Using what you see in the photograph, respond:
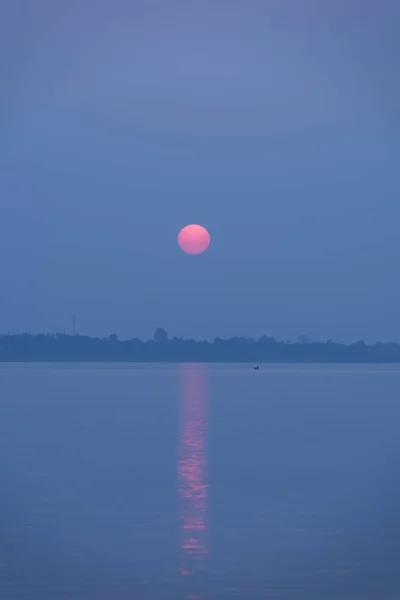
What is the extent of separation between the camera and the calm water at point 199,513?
1900 centimetres

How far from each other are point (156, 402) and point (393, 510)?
61.2m

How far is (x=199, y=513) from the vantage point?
26797 mm

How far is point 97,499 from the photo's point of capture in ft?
96.8

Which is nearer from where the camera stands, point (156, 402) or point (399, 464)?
point (399, 464)

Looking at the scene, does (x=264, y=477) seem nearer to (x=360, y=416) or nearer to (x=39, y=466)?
(x=39, y=466)

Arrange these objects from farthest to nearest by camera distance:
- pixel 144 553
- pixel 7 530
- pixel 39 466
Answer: pixel 39 466 < pixel 7 530 < pixel 144 553

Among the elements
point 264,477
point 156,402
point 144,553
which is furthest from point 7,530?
point 156,402

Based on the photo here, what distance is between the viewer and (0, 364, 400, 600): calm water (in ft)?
62.3

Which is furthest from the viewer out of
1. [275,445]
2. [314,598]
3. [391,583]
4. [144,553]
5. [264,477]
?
[275,445]

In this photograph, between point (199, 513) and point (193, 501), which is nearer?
point (199, 513)

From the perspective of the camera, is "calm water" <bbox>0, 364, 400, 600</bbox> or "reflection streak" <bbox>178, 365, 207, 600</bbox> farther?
"reflection streak" <bbox>178, 365, 207, 600</bbox>

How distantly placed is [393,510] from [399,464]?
38.4ft

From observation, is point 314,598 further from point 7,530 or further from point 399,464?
point 399,464

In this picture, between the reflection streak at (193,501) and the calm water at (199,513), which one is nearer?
the calm water at (199,513)
